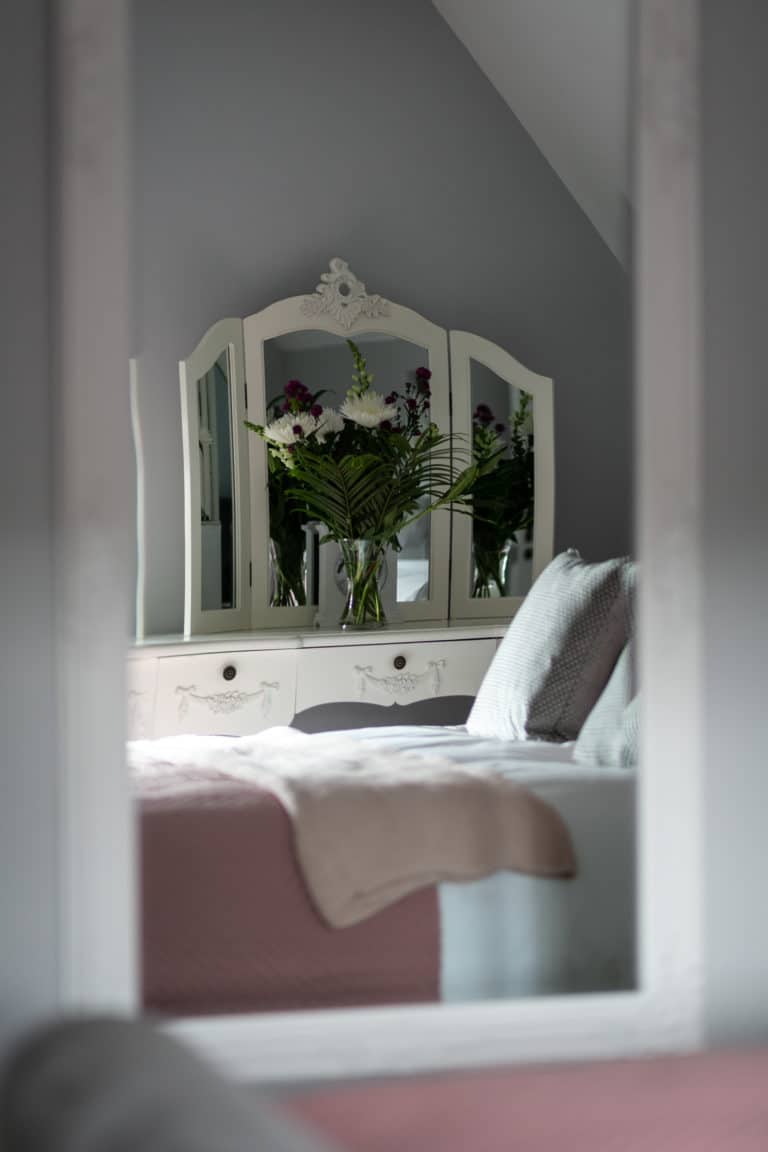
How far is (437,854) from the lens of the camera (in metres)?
2.11

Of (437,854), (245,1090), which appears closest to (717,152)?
(437,854)

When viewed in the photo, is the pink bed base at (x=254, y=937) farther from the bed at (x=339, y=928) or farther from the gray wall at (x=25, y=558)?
the gray wall at (x=25, y=558)

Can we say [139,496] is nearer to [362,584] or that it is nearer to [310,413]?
[310,413]

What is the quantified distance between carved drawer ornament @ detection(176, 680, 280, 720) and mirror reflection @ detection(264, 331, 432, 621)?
387 millimetres

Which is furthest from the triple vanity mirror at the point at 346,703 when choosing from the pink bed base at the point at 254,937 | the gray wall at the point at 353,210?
the gray wall at the point at 353,210

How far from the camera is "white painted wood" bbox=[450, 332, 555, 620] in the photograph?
408cm

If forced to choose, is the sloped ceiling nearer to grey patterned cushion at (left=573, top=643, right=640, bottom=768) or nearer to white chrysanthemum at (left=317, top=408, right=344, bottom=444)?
white chrysanthemum at (left=317, top=408, right=344, bottom=444)

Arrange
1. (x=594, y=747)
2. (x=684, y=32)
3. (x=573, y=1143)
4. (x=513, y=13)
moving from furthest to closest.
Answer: (x=513, y=13) < (x=594, y=747) < (x=684, y=32) < (x=573, y=1143)

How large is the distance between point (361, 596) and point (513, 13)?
5.96 feet

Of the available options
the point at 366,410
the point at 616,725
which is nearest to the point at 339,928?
the point at 616,725

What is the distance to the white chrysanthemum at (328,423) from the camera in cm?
385

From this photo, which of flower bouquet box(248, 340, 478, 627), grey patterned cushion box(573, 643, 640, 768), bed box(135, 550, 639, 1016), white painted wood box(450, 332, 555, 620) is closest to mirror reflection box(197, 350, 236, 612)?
flower bouquet box(248, 340, 478, 627)

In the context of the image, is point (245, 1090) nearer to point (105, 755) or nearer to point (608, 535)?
point (105, 755)

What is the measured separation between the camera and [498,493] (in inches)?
163
